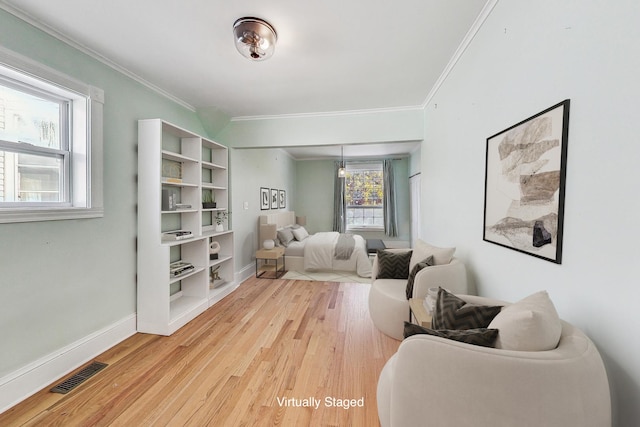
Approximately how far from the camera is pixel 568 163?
1135mm

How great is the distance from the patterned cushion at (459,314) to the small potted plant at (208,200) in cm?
304

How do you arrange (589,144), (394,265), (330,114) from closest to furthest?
(589,144) → (394,265) → (330,114)

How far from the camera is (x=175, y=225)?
3086 mm

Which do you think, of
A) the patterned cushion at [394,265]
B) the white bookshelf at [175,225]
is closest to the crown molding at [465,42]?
the patterned cushion at [394,265]

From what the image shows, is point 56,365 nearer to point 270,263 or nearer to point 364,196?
point 270,263

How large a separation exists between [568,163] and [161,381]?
2.81m

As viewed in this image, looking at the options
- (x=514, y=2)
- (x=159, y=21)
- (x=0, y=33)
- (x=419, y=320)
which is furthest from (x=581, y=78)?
(x=0, y=33)

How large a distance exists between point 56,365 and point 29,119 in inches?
72.2

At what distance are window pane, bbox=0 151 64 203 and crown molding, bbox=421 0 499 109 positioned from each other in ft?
11.1

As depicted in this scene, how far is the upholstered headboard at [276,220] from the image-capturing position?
16.1ft

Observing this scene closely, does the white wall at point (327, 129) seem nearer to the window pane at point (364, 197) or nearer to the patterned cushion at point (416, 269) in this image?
the patterned cushion at point (416, 269)

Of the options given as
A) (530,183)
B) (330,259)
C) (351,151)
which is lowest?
(330,259)

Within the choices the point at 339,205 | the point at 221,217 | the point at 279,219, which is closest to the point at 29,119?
the point at 221,217

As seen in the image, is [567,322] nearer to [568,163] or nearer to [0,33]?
[568,163]
